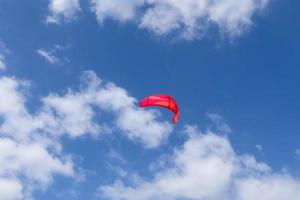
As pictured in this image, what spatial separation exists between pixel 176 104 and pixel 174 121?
15.8ft

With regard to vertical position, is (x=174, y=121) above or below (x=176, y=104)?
below

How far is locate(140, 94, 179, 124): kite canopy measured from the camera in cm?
4230

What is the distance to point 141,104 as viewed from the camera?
41.4 metres

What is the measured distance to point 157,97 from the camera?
143 ft

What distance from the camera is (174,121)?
3988cm

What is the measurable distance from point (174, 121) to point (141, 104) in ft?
13.3

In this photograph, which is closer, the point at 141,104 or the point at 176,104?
the point at 141,104

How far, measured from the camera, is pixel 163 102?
43156mm

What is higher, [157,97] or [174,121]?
[157,97]

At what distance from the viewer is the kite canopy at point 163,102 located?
139 ft

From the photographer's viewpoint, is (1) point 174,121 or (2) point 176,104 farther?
(2) point 176,104

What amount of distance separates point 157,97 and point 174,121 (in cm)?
469
